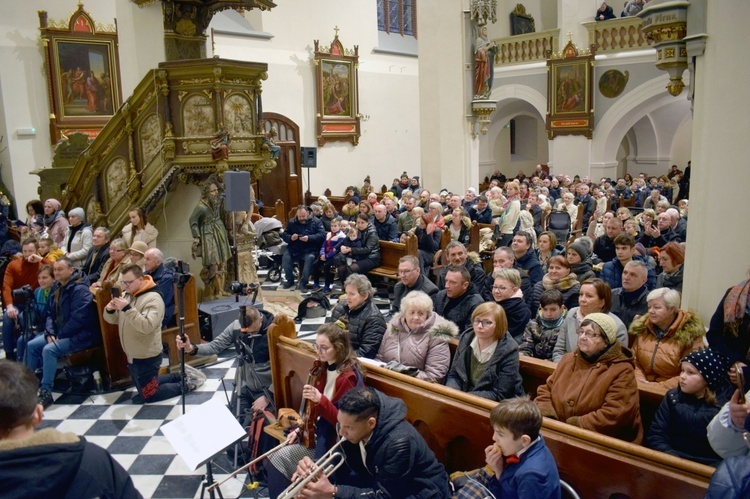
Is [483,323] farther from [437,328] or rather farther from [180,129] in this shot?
[180,129]

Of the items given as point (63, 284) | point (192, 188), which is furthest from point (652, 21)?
point (192, 188)

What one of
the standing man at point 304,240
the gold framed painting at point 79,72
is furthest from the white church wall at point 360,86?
the standing man at point 304,240

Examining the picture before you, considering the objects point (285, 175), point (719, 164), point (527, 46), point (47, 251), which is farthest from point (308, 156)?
point (719, 164)

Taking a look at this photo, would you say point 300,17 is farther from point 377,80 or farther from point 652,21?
point 652,21

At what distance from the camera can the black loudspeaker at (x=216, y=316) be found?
24.0 feet

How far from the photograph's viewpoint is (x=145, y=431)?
17.5ft

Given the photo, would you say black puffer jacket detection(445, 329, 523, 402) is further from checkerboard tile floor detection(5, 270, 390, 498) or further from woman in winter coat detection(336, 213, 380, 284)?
woman in winter coat detection(336, 213, 380, 284)

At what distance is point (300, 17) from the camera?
16672 millimetres

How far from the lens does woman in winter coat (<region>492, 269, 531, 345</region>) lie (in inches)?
188

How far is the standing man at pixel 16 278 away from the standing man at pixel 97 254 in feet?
1.92

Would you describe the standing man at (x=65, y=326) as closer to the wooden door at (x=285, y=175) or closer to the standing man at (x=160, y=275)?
the standing man at (x=160, y=275)

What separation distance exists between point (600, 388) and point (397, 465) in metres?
1.17

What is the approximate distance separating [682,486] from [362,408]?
4.61 feet

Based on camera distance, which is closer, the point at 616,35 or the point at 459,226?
the point at 459,226
